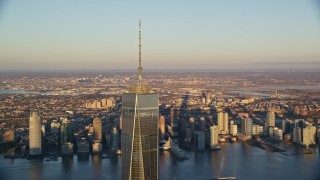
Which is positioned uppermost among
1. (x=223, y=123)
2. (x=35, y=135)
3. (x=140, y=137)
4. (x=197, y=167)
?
(x=140, y=137)

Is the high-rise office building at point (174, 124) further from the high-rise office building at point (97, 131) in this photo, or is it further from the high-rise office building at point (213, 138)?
the high-rise office building at point (97, 131)

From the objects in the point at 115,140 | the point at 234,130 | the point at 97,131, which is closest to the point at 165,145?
the point at 115,140

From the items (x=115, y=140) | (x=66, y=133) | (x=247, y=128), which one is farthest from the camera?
(x=247, y=128)

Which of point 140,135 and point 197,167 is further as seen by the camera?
point 197,167

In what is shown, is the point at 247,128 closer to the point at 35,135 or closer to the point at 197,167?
the point at 197,167

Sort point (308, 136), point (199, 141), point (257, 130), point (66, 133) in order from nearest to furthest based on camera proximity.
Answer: point (199, 141)
point (66, 133)
point (308, 136)
point (257, 130)

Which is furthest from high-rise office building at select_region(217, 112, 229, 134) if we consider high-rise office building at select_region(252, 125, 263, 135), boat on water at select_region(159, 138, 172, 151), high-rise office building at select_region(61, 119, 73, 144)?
high-rise office building at select_region(61, 119, 73, 144)

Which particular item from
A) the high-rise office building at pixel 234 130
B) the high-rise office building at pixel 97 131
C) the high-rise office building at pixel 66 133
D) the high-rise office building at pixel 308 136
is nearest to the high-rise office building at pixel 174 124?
the high-rise office building at pixel 234 130
